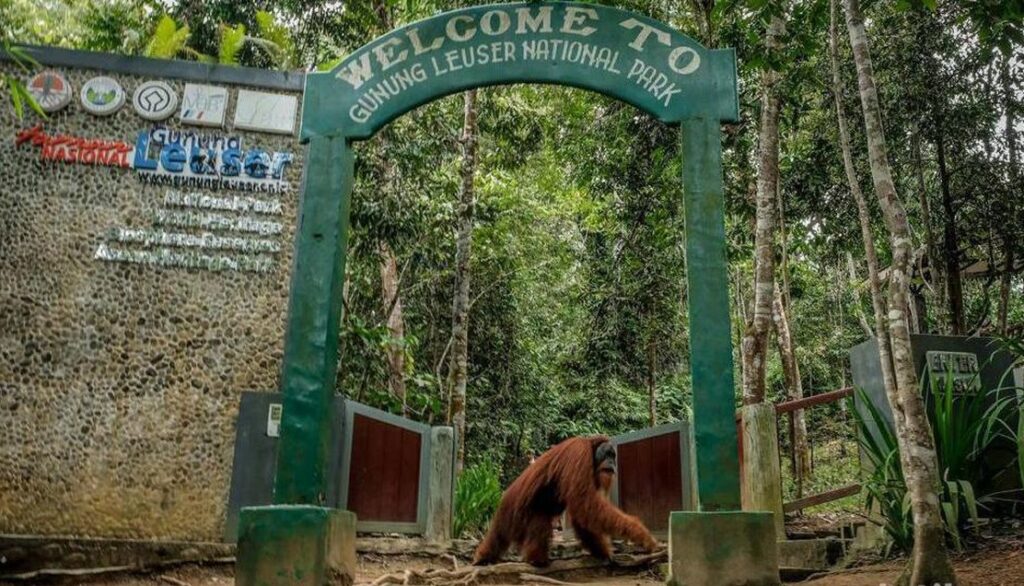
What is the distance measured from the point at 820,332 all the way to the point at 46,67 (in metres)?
17.4

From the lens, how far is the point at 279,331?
6.23 metres

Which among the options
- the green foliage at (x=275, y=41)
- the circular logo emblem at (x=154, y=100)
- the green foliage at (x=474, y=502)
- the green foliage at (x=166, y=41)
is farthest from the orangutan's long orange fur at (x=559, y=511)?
the green foliage at (x=166, y=41)

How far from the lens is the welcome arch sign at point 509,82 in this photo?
3.65m

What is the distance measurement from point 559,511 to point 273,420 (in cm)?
246

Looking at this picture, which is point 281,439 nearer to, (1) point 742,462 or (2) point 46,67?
(1) point 742,462

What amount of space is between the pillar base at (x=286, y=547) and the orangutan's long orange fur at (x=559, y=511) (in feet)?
8.75

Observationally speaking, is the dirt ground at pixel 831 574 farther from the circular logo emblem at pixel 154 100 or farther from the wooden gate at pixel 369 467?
the circular logo emblem at pixel 154 100

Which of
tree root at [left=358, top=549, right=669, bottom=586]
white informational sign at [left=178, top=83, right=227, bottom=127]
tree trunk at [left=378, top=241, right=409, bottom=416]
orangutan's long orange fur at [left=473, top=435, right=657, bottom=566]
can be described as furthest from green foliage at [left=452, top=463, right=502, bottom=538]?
white informational sign at [left=178, top=83, right=227, bottom=127]

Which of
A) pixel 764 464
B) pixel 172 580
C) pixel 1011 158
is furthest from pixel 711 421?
pixel 1011 158

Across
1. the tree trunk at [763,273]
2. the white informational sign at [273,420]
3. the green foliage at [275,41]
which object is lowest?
the white informational sign at [273,420]

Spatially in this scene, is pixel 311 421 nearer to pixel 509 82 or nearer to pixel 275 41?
pixel 509 82

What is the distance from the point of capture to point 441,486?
7562 mm

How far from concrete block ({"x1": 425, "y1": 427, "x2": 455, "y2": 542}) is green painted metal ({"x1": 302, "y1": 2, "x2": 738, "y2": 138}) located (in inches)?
169

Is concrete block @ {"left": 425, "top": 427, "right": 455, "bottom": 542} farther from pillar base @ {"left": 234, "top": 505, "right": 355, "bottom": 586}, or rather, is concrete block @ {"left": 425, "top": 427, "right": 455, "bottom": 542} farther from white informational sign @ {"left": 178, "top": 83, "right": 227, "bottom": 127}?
pillar base @ {"left": 234, "top": 505, "right": 355, "bottom": 586}
